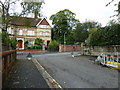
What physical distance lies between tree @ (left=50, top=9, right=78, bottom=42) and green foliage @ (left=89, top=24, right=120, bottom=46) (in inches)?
1104

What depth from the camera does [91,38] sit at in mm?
15547

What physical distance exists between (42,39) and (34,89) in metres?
32.8

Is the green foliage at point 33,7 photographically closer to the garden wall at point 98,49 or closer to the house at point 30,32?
the garden wall at point 98,49

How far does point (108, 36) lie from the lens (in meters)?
12.4

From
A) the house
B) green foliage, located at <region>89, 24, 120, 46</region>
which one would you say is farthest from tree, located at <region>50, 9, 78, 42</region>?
green foliage, located at <region>89, 24, 120, 46</region>

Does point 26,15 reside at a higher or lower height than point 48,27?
lower

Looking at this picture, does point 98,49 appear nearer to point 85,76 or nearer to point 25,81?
point 85,76

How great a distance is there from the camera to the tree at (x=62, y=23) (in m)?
43.2

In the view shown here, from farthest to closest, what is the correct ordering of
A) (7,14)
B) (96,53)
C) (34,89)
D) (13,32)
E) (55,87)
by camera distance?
(13,32)
(96,53)
(7,14)
(55,87)
(34,89)

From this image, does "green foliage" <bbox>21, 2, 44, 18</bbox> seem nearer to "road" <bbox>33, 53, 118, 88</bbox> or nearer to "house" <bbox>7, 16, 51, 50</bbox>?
"road" <bbox>33, 53, 118, 88</bbox>

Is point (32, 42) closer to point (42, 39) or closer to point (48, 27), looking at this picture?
point (42, 39)

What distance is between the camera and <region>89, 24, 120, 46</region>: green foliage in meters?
11.5

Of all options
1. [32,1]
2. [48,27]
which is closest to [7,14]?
[32,1]

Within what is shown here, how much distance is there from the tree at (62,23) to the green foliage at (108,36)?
28053 millimetres
